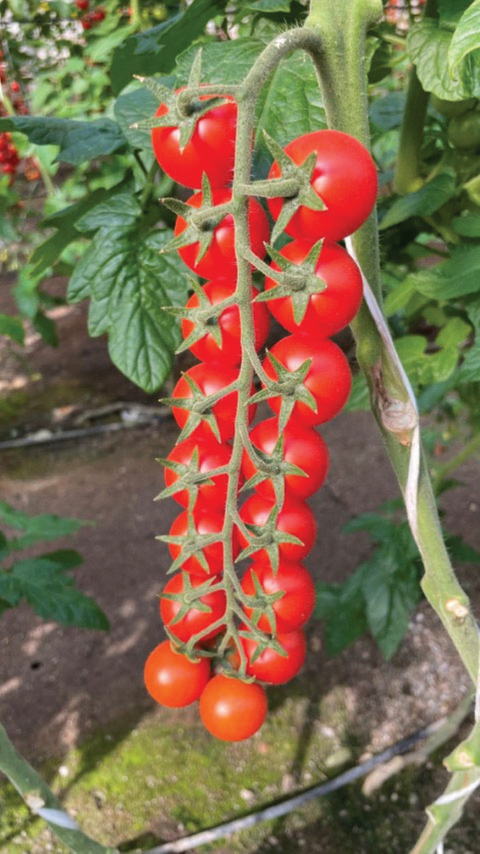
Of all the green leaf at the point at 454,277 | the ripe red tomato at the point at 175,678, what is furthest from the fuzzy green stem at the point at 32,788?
the green leaf at the point at 454,277

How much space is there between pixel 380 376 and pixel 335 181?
14 centimetres

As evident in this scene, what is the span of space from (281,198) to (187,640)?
0.32 metres

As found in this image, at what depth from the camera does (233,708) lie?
1.65ft

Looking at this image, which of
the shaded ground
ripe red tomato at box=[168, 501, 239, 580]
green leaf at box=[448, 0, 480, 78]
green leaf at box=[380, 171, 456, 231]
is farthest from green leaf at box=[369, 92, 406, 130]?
the shaded ground

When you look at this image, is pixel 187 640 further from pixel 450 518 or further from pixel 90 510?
pixel 90 510

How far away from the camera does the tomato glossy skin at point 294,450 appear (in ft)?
1.43

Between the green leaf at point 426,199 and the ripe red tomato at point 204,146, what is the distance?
1.28 ft

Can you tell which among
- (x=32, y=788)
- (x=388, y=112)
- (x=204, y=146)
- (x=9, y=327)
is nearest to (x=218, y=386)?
(x=204, y=146)

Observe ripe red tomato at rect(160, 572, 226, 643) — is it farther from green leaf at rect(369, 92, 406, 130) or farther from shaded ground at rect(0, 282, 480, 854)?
shaded ground at rect(0, 282, 480, 854)

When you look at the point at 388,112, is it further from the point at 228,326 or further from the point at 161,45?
the point at 228,326

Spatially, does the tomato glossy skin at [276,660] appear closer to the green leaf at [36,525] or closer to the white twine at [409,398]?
the white twine at [409,398]

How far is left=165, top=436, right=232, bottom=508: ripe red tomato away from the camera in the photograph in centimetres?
46

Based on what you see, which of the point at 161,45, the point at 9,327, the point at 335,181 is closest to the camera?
the point at 335,181

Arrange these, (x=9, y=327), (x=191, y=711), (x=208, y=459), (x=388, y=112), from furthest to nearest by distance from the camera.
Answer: (x=191, y=711), (x=9, y=327), (x=388, y=112), (x=208, y=459)
